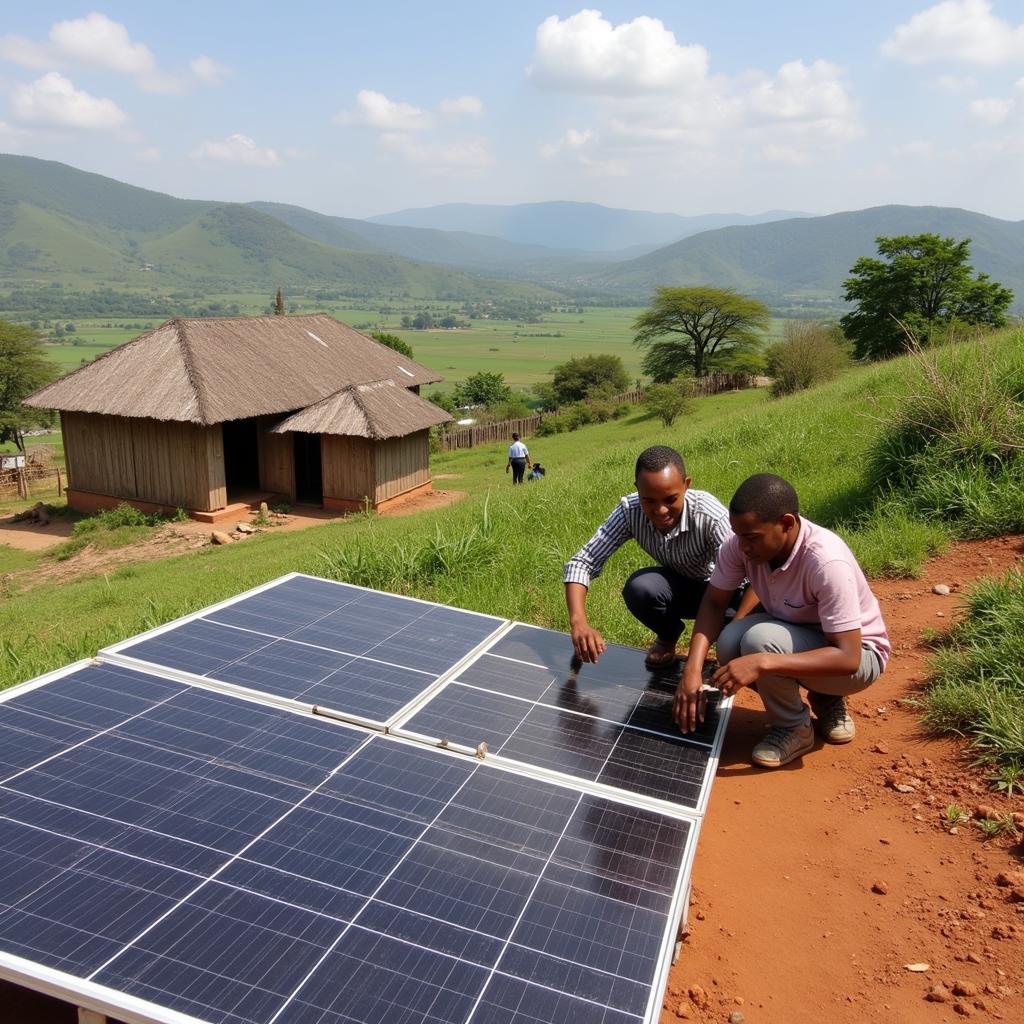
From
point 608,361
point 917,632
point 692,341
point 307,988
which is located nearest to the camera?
point 307,988

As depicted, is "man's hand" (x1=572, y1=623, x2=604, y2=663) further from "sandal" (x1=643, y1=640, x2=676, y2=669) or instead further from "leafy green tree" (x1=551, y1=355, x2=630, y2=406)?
"leafy green tree" (x1=551, y1=355, x2=630, y2=406)

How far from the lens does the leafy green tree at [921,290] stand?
3756 centimetres

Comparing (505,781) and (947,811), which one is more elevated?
(505,781)

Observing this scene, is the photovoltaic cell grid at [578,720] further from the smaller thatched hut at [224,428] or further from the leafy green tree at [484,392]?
the leafy green tree at [484,392]

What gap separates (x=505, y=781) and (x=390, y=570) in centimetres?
509

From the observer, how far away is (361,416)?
2086 centimetres

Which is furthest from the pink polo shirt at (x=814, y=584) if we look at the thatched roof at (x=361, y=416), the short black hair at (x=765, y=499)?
the thatched roof at (x=361, y=416)

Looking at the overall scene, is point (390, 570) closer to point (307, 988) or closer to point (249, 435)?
point (307, 988)

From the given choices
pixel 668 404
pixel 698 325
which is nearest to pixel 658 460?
pixel 668 404

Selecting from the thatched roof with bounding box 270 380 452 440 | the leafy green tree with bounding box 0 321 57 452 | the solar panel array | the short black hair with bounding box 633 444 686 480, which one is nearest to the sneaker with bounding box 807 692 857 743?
the solar panel array

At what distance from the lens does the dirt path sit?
3.06m

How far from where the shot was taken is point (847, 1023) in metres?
2.93

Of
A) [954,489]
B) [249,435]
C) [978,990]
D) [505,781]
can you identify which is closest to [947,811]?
[978,990]

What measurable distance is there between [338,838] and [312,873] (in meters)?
0.19
